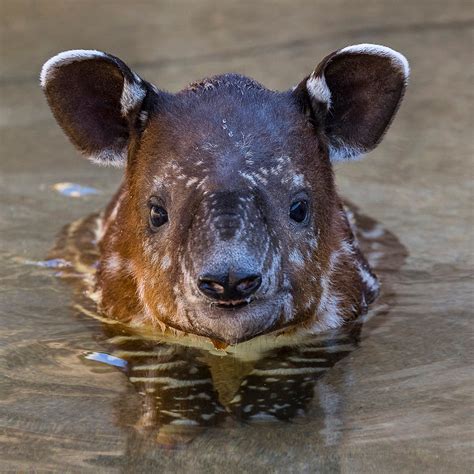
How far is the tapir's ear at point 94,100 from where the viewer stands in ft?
19.5

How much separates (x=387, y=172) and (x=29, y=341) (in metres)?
3.46

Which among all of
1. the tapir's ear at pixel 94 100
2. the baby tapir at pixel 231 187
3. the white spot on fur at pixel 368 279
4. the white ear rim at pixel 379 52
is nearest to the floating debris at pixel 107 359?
the baby tapir at pixel 231 187

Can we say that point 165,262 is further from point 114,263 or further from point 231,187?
point 114,263

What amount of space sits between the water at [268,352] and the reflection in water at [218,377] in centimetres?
1

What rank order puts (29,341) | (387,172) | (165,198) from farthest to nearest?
(387,172), (29,341), (165,198)

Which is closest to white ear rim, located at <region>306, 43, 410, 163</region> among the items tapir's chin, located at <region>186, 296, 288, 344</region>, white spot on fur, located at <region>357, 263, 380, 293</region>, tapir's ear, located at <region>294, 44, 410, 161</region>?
tapir's ear, located at <region>294, 44, 410, 161</region>

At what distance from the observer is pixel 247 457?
15.4 feet

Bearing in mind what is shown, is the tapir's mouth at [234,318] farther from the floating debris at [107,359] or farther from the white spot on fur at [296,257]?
the floating debris at [107,359]

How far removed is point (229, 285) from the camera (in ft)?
15.6

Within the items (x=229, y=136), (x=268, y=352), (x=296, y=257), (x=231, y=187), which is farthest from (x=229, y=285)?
(x=268, y=352)

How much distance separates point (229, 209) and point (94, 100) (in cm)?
139

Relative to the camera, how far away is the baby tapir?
5.03 m

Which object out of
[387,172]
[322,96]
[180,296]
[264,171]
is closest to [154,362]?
[180,296]

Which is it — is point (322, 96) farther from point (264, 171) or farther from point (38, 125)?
point (38, 125)
